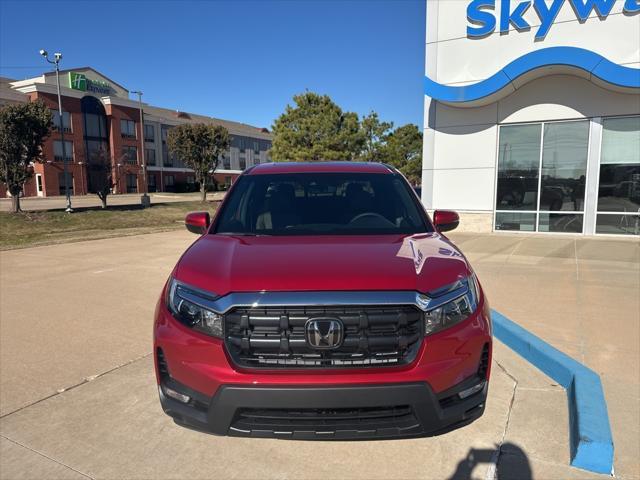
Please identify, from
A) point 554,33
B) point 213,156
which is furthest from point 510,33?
point 213,156

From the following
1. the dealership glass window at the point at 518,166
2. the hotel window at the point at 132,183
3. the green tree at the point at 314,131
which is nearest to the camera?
the dealership glass window at the point at 518,166

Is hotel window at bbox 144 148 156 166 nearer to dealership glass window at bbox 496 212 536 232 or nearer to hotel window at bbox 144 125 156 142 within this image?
hotel window at bbox 144 125 156 142

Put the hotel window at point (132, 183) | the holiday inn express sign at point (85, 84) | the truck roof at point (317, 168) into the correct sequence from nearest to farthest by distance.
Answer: the truck roof at point (317, 168) < the holiday inn express sign at point (85, 84) < the hotel window at point (132, 183)

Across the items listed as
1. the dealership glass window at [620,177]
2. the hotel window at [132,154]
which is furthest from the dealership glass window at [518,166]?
the hotel window at [132,154]

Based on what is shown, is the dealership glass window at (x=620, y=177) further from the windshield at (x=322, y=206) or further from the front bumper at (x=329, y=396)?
the front bumper at (x=329, y=396)

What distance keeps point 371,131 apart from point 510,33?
28.4 m

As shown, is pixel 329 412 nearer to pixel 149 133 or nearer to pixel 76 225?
pixel 76 225

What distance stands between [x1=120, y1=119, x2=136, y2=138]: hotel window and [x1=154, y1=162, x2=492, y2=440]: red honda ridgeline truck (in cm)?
5807

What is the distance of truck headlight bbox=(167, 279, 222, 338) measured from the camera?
88.9 inches

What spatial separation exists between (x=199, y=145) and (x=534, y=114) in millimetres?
25051

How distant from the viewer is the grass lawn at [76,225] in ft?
46.2

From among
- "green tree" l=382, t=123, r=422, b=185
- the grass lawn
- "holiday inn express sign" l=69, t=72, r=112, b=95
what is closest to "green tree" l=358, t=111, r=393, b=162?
"green tree" l=382, t=123, r=422, b=185

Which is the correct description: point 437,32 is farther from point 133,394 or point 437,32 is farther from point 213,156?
point 213,156

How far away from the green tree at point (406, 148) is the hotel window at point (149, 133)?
32.7 meters
